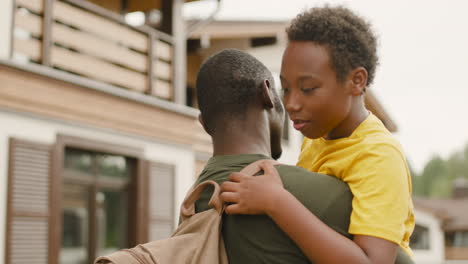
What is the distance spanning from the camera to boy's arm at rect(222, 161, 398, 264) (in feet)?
6.50

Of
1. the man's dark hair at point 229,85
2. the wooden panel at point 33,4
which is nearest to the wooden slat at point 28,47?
the wooden panel at point 33,4

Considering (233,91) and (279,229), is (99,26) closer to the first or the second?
(233,91)

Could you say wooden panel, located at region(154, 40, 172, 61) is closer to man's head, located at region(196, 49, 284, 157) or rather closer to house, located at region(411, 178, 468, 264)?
man's head, located at region(196, 49, 284, 157)

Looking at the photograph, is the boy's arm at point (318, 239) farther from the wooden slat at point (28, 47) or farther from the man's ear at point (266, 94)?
the wooden slat at point (28, 47)

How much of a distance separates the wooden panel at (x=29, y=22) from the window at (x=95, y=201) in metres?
1.61

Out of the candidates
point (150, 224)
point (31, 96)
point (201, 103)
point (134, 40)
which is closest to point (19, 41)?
point (31, 96)

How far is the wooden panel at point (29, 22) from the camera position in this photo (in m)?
9.15

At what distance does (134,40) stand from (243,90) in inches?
367

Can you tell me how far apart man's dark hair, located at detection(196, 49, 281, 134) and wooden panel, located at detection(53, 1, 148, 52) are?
26.0ft

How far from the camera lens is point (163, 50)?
1199 cm

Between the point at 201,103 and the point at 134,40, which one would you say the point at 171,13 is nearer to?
the point at 134,40

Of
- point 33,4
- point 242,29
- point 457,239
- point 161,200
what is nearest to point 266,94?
point 33,4

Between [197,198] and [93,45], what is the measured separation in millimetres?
8652

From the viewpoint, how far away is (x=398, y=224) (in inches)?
80.7
